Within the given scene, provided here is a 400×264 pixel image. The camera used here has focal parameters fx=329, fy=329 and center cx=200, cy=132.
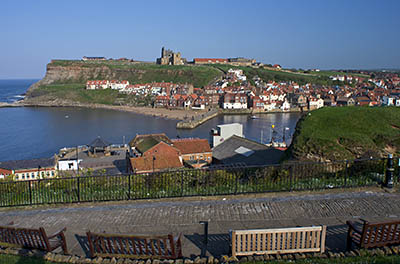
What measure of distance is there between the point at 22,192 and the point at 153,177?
10.2 ft

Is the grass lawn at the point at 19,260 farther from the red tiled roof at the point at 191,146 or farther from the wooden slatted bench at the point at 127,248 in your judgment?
the red tiled roof at the point at 191,146

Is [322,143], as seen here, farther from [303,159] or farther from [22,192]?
[22,192]

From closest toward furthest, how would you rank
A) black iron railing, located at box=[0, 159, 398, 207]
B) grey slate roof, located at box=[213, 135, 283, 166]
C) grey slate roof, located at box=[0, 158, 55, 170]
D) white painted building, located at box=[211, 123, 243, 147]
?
black iron railing, located at box=[0, 159, 398, 207] → grey slate roof, located at box=[213, 135, 283, 166] → grey slate roof, located at box=[0, 158, 55, 170] → white painted building, located at box=[211, 123, 243, 147]

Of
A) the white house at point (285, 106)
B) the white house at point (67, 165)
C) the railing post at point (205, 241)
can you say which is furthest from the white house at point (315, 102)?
the railing post at point (205, 241)

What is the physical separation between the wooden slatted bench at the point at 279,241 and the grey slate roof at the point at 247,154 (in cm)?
1497

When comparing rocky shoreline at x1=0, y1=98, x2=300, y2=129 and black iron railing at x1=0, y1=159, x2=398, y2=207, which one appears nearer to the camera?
black iron railing at x1=0, y1=159, x2=398, y2=207

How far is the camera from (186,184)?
8.08 m

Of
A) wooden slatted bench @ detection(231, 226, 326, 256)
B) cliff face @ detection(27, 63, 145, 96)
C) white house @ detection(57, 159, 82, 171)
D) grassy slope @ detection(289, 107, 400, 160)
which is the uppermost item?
cliff face @ detection(27, 63, 145, 96)

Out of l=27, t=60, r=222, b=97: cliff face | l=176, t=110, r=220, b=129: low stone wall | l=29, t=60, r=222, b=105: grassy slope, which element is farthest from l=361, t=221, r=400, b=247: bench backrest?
l=27, t=60, r=222, b=97: cliff face

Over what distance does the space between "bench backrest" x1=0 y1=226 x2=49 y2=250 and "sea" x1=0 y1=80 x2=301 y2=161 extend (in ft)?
111

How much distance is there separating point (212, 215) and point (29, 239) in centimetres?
313

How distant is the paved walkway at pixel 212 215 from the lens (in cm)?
561

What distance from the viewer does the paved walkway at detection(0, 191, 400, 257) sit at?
5613mm

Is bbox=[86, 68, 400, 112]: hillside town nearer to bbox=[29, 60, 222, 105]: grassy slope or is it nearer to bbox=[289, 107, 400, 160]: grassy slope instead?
bbox=[29, 60, 222, 105]: grassy slope
